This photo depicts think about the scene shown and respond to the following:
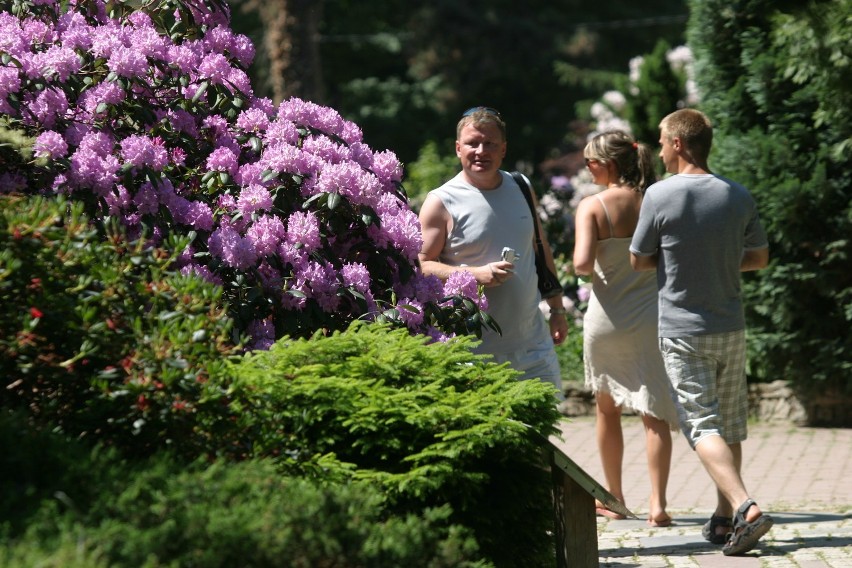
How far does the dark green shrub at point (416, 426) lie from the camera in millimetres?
3482

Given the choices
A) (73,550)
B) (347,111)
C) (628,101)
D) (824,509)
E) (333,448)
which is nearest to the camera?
(73,550)

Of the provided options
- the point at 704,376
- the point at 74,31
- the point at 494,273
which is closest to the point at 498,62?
the point at 704,376

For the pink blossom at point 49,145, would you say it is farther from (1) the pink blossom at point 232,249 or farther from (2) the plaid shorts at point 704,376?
(2) the plaid shorts at point 704,376

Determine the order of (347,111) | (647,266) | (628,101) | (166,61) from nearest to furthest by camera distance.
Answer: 1. (166,61)
2. (647,266)
3. (628,101)
4. (347,111)

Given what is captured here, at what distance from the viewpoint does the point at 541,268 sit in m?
5.91

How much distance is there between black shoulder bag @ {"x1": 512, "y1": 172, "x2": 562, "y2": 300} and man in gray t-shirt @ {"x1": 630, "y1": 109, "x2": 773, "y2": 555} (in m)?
0.41

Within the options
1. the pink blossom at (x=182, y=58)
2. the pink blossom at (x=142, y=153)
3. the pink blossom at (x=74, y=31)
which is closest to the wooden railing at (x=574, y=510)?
the pink blossom at (x=142, y=153)

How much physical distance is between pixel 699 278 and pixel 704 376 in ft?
1.39

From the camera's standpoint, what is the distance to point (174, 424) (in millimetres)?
3244

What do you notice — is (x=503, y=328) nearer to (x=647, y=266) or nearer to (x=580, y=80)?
(x=647, y=266)

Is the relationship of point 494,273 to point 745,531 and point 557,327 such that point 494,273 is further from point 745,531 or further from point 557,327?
point 745,531

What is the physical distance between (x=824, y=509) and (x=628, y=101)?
7951 millimetres

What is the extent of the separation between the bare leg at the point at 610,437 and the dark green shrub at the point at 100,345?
3363 mm

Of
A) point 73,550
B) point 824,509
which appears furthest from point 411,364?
point 824,509
